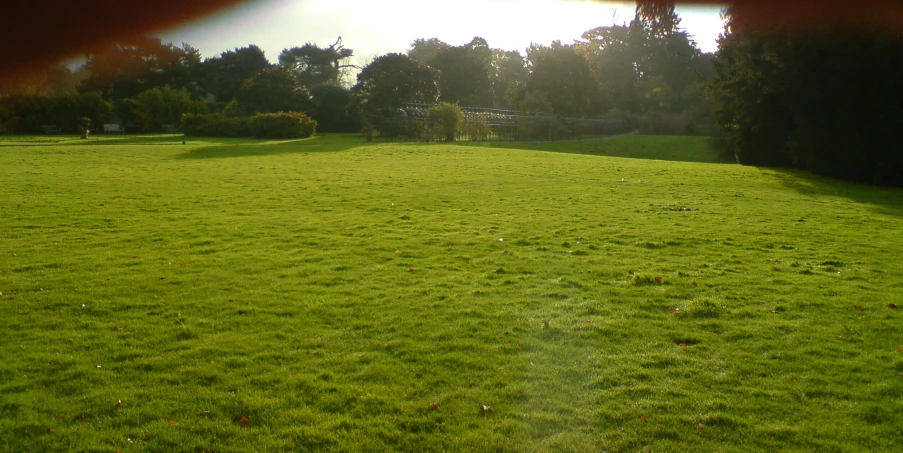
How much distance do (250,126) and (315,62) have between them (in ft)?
90.1

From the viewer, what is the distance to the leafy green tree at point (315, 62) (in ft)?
244

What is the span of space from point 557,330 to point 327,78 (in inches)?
2928

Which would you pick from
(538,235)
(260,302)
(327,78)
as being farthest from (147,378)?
(327,78)

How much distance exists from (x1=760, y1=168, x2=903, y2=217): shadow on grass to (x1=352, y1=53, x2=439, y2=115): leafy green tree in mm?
39894

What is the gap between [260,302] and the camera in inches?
283

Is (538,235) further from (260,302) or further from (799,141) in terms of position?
(799,141)

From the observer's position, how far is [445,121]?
1903 inches

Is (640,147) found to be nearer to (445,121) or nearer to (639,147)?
(639,147)

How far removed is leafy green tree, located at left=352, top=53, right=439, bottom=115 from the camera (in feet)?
200

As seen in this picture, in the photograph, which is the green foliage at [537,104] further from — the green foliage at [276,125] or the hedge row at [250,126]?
the green foliage at [276,125]

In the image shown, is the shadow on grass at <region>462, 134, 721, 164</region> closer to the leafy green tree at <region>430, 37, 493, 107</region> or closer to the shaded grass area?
the shaded grass area

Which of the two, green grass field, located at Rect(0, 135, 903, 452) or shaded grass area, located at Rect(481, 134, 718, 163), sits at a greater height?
shaded grass area, located at Rect(481, 134, 718, 163)

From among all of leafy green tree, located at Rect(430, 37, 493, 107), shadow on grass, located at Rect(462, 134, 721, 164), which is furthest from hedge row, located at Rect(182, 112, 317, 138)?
leafy green tree, located at Rect(430, 37, 493, 107)

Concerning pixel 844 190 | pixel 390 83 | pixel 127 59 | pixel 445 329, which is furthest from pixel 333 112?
pixel 127 59
